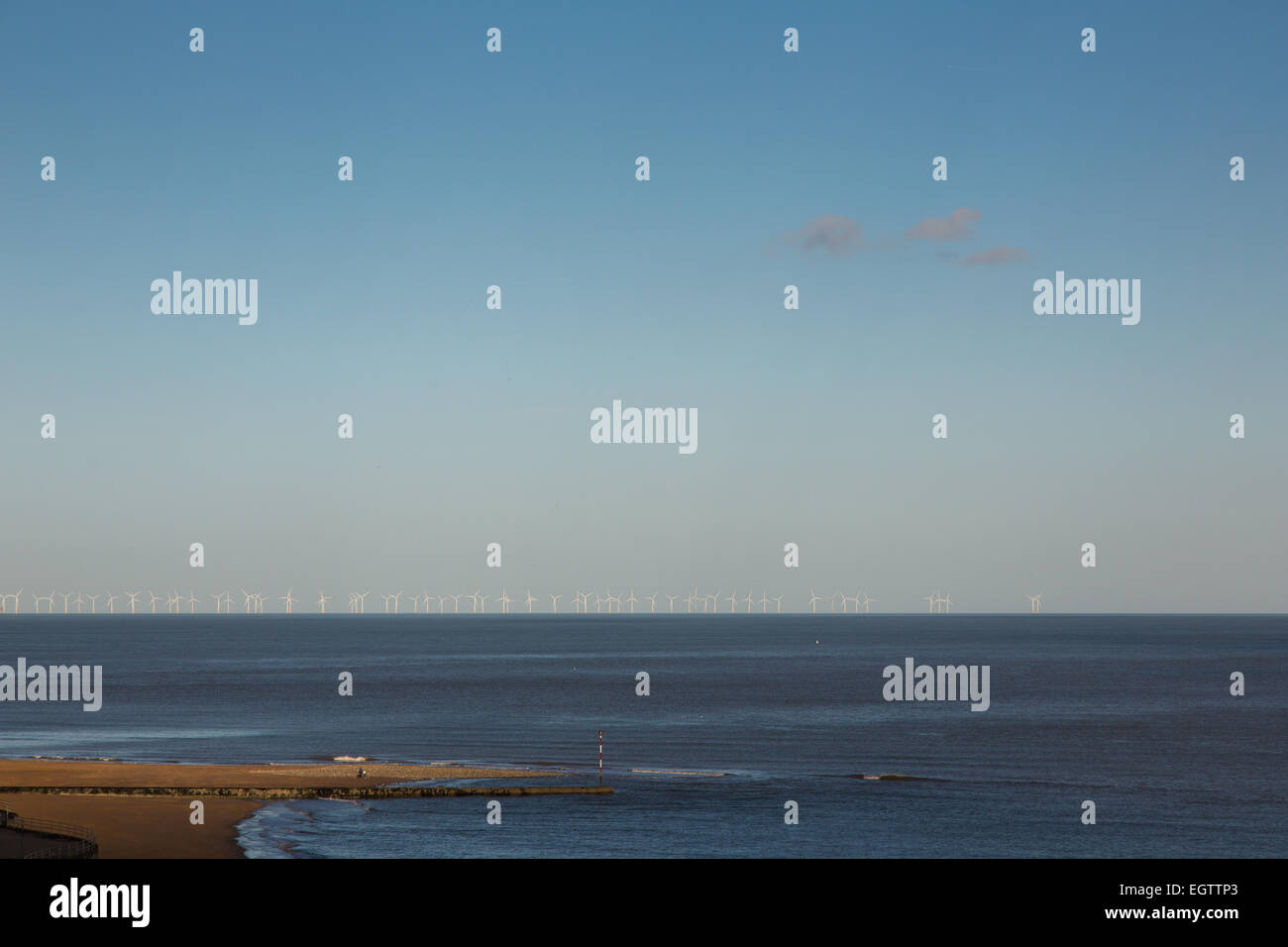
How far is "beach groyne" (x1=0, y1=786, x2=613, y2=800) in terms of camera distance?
266ft

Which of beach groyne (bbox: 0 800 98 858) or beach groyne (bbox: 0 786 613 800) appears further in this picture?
beach groyne (bbox: 0 786 613 800)

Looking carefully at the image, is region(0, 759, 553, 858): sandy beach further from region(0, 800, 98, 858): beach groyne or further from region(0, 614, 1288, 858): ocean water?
region(0, 614, 1288, 858): ocean water

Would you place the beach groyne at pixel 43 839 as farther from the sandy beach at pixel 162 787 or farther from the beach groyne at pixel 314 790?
the beach groyne at pixel 314 790

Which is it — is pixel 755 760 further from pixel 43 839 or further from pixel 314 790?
pixel 43 839

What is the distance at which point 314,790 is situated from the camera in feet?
280

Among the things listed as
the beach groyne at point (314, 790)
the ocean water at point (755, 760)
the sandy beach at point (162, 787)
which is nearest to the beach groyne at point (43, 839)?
the sandy beach at point (162, 787)

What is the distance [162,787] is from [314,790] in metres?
10.3

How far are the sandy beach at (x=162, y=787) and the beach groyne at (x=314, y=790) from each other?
0.36 metres

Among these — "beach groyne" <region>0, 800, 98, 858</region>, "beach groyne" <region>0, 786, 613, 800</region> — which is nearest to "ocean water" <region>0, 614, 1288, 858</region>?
"beach groyne" <region>0, 786, 613, 800</region>

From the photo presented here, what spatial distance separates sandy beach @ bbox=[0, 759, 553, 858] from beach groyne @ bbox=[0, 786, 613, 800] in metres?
0.36
